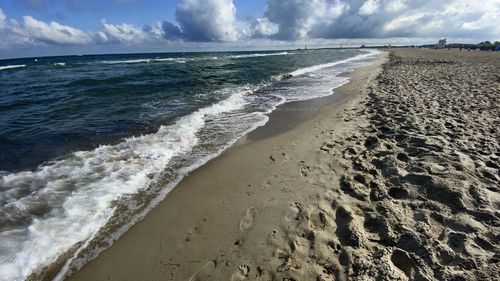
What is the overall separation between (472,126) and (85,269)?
29.1 feet

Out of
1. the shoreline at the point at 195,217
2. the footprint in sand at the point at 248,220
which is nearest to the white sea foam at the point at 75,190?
the shoreline at the point at 195,217

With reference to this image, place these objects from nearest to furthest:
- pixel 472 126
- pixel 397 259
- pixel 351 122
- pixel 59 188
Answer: pixel 397 259 → pixel 59 188 → pixel 472 126 → pixel 351 122

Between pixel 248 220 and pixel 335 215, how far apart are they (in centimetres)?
130

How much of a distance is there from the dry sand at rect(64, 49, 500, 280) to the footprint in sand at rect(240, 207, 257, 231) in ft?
0.05

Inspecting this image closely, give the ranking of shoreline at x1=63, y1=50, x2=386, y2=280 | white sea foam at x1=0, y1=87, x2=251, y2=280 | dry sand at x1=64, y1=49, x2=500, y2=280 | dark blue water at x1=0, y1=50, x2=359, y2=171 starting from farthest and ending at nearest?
dark blue water at x1=0, y1=50, x2=359, y2=171, white sea foam at x1=0, y1=87, x2=251, y2=280, shoreline at x1=63, y1=50, x2=386, y2=280, dry sand at x1=64, y1=49, x2=500, y2=280

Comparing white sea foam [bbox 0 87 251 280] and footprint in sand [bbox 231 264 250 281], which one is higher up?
white sea foam [bbox 0 87 251 280]

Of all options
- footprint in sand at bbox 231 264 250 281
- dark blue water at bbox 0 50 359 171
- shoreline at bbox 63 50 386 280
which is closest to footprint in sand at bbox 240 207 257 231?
shoreline at bbox 63 50 386 280

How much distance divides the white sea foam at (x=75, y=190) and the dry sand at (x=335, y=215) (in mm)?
750

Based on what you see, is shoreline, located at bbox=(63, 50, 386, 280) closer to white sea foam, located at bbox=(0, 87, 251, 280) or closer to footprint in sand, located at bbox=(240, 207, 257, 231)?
footprint in sand, located at bbox=(240, 207, 257, 231)

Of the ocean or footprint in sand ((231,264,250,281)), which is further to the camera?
the ocean

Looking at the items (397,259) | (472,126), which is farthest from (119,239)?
(472,126)

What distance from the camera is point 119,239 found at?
4117 mm

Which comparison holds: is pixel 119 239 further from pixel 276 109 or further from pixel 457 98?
pixel 457 98

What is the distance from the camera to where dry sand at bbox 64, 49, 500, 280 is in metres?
3.19
